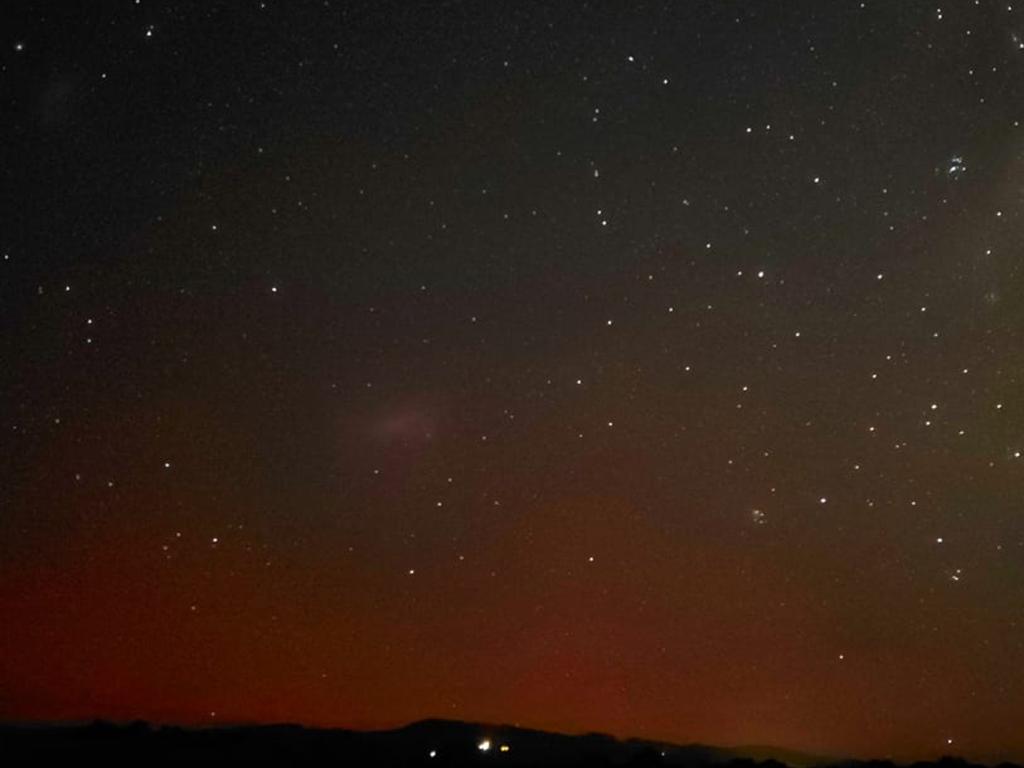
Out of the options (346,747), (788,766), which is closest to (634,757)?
(788,766)

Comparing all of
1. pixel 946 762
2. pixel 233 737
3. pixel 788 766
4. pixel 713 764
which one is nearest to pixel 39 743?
pixel 233 737

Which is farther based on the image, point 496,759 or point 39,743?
point 496,759

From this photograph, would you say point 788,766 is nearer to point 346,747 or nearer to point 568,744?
point 568,744

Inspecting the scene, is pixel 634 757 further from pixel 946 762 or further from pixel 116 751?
pixel 116 751

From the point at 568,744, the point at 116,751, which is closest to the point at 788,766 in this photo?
the point at 568,744

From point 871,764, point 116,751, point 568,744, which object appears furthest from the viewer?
point 568,744

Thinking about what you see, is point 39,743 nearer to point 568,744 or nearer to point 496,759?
point 496,759

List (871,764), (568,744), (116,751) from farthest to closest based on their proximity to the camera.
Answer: (568,744) → (871,764) → (116,751)

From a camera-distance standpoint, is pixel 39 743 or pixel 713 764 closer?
pixel 39 743
